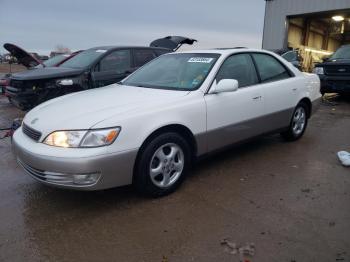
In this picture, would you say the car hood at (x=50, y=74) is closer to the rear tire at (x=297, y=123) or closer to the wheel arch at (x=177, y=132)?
the wheel arch at (x=177, y=132)

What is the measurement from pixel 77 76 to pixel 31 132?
3.52 metres

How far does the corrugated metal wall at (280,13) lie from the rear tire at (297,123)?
39.0 feet

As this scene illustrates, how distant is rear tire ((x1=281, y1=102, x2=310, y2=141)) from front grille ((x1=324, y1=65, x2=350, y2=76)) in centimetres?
456

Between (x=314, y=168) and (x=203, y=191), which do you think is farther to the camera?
(x=314, y=168)

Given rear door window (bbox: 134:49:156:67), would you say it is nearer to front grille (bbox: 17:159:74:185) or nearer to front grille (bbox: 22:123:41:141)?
front grille (bbox: 22:123:41:141)

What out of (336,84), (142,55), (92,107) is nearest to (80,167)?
(92,107)

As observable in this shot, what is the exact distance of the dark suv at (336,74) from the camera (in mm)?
9297

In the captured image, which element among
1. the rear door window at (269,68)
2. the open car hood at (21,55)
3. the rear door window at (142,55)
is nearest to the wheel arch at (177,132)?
the rear door window at (269,68)

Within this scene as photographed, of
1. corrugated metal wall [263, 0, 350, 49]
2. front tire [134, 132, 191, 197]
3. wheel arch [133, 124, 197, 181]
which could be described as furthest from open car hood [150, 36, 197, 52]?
corrugated metal wall [263, 0, 350, 49]

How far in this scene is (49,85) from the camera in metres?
6.68

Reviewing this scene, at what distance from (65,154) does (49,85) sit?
4.14 m

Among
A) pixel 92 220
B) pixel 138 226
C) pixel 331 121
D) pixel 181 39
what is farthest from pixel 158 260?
pixel 181 39

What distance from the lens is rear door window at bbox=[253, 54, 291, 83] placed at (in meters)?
4.69

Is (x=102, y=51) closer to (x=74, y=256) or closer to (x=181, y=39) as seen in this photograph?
(x=181, y=39)
